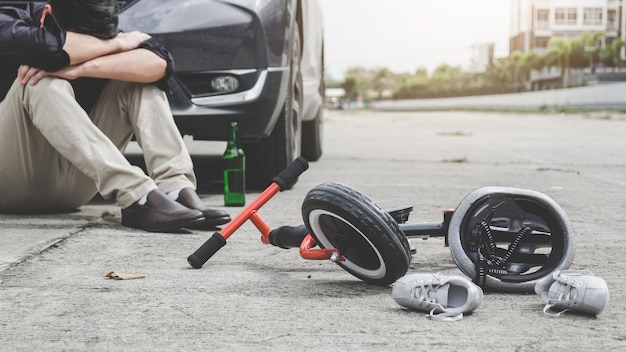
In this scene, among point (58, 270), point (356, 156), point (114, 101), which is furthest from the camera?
point (356, 156)

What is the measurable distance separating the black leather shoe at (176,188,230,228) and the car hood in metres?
1.12

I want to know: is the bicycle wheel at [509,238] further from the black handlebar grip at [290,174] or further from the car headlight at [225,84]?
the car headlight at [225,84]

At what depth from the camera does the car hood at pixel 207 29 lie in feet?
16.2

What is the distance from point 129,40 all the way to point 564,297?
2.42 m

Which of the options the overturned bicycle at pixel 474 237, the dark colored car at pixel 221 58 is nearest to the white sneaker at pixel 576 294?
the overturned bicycle at pixel 474 237

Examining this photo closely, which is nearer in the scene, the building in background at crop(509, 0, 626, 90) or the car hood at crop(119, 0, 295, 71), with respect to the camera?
the car hood at crop(119, 0, 295, 71)

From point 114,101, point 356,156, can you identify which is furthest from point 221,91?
point 356,156

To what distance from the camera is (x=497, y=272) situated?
2781mm

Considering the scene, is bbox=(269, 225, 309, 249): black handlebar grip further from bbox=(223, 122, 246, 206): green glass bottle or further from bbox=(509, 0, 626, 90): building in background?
bbox=(509, 0, 626, 90): building in background

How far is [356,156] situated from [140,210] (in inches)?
231

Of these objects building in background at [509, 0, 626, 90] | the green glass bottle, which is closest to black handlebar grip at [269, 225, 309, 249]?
the green glass bottle

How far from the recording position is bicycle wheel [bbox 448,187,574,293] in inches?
109

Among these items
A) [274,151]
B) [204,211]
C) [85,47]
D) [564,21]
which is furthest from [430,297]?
[564,21]

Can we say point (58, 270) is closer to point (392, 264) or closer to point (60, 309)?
point (60, 309)
